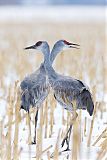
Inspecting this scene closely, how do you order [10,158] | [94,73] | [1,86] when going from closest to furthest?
[10,158] < [1,86] < [94,73]

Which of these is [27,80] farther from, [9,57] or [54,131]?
[9,57]

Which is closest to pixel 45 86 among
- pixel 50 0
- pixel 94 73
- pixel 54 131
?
pixel 54 131

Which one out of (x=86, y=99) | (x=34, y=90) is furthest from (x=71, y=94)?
(x=34, y=90)

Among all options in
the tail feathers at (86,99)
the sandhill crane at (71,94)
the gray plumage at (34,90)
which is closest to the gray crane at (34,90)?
the gray plumage at (34,90)

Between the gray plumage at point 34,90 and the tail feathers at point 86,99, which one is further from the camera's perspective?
the gray plumage at point 34,90

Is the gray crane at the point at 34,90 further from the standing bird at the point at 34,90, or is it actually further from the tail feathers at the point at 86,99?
the tail feathers at the point at 86,99

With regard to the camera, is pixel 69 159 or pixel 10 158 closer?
pixel 10 158

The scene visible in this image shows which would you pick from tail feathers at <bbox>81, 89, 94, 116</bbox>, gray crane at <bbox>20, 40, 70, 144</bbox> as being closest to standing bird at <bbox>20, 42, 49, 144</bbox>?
gray crane at <bbox>20, 40, 70, 144</bbox>

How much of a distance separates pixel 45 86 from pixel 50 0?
233 feet

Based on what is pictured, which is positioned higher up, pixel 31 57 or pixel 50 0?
pixel 50 0

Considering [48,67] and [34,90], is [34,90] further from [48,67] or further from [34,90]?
[48,67]

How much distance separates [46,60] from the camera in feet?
13.8

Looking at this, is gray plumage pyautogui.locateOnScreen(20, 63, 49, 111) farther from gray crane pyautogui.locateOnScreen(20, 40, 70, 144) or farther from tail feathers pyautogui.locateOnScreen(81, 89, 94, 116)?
tail feathers pyautogui.locateOnScreen(81, 89, 94, 116)

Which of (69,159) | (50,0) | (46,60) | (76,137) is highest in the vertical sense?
(50,0)
